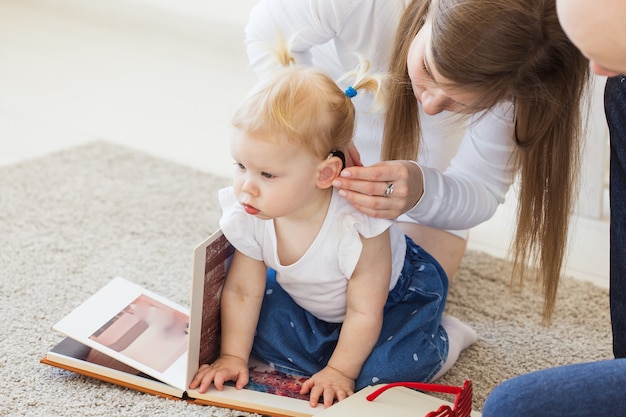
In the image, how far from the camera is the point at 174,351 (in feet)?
4.21

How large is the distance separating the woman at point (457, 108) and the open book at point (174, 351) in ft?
0.79

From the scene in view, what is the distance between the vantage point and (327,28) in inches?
53.8

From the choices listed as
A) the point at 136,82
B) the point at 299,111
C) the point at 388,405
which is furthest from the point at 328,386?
the point at 136,82

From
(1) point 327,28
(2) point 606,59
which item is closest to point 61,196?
(1) point 327,28

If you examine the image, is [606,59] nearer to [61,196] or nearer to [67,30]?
[61,196]

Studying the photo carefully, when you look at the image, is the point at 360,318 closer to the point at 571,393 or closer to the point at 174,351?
the point at 174,351

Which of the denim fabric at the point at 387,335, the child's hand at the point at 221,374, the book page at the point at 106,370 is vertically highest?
the denim fabric at the point at 387,335

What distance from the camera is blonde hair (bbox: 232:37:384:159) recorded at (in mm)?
1115

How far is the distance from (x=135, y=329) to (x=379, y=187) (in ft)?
1.40

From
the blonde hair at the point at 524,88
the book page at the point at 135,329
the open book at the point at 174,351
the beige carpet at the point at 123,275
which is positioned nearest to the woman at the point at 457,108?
the blonde hair at the point at 524,88

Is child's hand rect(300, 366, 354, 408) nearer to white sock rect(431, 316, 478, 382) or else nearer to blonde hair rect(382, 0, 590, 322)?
white sock rect(431, 316, 478, 382)

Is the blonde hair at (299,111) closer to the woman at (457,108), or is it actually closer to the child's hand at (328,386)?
the woman at (457,108)

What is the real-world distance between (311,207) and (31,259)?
0.64m

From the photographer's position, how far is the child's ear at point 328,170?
1168 mm
